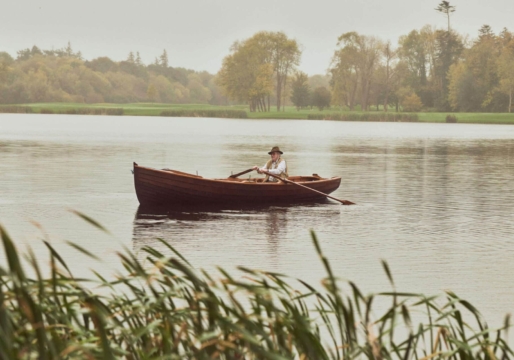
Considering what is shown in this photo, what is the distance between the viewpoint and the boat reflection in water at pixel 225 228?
14.7m

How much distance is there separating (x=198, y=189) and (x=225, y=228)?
285 cm

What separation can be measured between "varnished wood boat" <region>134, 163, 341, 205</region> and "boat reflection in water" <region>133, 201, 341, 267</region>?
20cm

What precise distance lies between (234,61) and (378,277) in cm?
11952

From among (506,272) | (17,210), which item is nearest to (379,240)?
(506,272)

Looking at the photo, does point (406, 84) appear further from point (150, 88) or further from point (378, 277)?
point (378, 277)

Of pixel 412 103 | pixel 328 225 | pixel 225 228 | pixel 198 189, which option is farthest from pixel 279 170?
pixel 412 103

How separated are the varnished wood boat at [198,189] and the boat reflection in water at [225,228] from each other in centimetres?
20

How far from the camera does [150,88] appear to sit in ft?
623

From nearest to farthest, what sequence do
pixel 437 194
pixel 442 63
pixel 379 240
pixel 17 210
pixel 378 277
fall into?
pixel 378 277
pixel 379 240
pixel 17 210
pixel 437 194
pixel 442 63

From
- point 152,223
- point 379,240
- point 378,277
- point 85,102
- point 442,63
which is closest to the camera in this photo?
point 378,277

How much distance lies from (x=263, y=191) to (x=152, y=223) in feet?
10.9

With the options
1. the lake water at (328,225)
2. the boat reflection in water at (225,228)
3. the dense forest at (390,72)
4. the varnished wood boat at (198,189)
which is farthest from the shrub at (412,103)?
the varnished wood boat at (198,189)

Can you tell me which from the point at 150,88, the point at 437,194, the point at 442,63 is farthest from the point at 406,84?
the point at 437,194

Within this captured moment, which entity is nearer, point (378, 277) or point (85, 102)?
point (378, 277)
